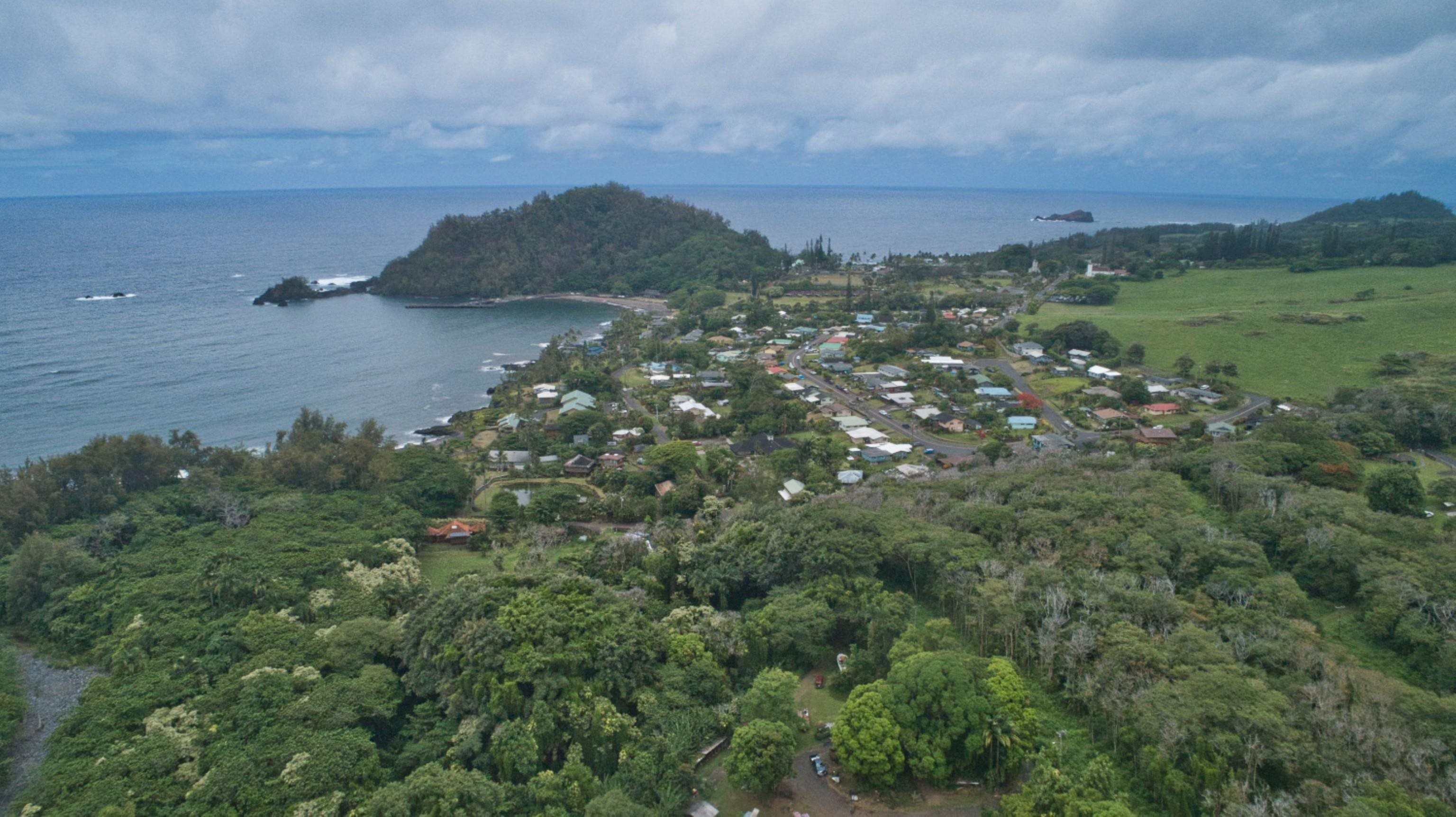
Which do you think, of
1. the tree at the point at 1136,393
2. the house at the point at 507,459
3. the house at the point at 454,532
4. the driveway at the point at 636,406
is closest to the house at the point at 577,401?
the driveway at the point at 636,406

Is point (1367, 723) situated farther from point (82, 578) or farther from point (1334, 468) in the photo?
point (82, 578)

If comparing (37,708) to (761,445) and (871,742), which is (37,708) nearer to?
(871,742)

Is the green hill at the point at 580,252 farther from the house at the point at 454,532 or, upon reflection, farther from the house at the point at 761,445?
the house at the point at 454,532

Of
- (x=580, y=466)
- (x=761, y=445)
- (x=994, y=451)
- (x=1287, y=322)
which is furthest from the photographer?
(x=1287, y=322)

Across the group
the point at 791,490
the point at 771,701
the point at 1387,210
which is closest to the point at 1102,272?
the point at 791,490

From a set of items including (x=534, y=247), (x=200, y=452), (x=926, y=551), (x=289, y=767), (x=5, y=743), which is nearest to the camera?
(x=289, y=767)

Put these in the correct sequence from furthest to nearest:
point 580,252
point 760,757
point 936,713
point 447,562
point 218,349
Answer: point 580,252 → point 218,349 → point 447,562 → point 936,713 → point 760,757

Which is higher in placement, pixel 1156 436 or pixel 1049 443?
pixel 1156 436

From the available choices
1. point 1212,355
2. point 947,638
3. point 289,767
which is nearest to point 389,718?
point 289,767
